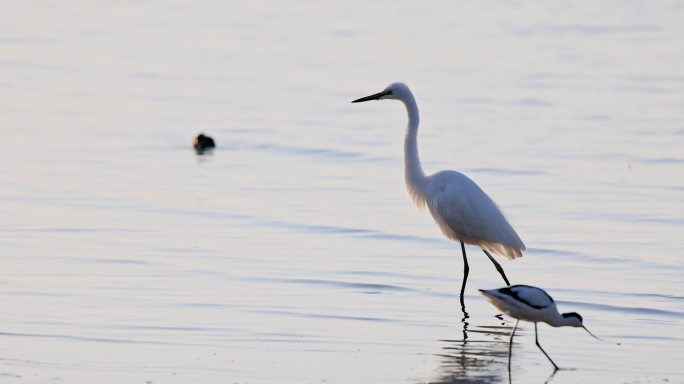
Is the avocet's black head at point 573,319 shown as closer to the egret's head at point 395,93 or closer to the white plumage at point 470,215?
the white plumage at point 470,215

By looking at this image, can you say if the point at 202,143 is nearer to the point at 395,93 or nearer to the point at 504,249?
the point at 395,93

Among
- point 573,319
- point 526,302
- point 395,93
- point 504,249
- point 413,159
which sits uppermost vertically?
point 395,93

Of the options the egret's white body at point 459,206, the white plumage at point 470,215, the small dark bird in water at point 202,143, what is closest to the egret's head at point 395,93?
the egret's white body at point 459,206

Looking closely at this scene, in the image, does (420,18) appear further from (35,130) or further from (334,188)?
(334,188)

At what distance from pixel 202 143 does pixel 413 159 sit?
6.50m

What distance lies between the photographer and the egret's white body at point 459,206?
34.8ft

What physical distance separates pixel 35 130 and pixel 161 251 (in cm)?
716

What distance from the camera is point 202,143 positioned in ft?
56.7

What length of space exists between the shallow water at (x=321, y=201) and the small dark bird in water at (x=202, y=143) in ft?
0.44

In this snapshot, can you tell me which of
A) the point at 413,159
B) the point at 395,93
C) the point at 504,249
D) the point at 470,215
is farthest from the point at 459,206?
the point at 395,93

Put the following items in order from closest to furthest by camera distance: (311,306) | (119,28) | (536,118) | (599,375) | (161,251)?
(599,375) < (311,306) < (161,251) < (536,118) < (119,28)

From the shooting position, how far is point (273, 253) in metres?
11.4

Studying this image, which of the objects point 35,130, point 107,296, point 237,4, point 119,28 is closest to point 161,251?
A: point 107,296

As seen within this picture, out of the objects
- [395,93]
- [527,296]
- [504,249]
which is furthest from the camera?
[395,93]
